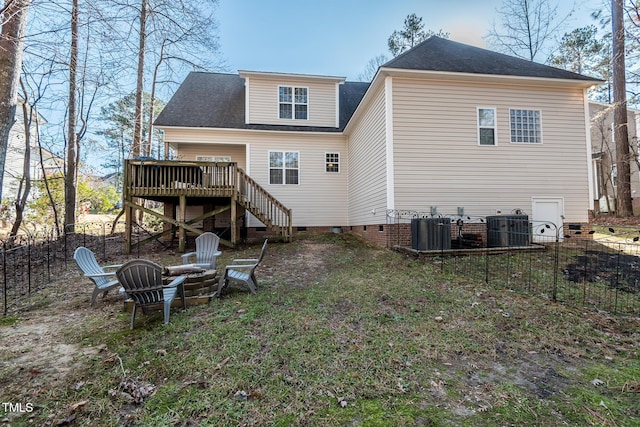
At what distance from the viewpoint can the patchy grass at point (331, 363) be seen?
2.24 metres

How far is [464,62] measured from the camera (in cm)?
946

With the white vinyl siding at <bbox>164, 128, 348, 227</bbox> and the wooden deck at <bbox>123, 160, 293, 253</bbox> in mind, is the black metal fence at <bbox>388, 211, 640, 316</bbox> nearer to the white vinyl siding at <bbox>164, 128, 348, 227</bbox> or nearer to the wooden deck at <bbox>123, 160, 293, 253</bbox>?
the white vinyl siding at <bbox>164, 128, 348, 227</bbox>

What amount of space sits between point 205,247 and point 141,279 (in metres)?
2.90

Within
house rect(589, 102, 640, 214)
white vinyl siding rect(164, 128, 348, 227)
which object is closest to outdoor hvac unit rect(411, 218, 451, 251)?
white vinyl siding rect(164, 128, 348, 227)

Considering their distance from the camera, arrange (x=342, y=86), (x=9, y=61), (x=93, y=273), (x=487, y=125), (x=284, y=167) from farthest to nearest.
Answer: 1. (x=342, y=86)
2. (x=284, y=167)
3. (x=487, y=125)
4. (x=9, y=61)
5. (x=93, y=273)

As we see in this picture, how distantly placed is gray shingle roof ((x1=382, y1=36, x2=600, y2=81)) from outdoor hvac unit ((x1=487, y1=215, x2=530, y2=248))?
4492 mm

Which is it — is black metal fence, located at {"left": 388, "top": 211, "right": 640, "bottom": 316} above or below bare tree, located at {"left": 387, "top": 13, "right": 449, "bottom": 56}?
below

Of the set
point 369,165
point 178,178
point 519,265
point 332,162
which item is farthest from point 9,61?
point 519,265

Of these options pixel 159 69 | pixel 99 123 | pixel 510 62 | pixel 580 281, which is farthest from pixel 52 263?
pixel 99 123

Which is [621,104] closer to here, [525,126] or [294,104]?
[525,126]

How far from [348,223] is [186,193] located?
22.6 ft

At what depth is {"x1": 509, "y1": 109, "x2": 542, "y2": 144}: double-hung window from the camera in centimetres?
939

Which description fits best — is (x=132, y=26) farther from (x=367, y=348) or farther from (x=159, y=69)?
(x=159, y=69)

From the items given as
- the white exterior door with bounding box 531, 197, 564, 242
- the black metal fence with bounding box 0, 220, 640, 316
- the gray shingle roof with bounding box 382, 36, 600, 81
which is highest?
the gray shingle roof with bounding box 382, 36, 600, 81
